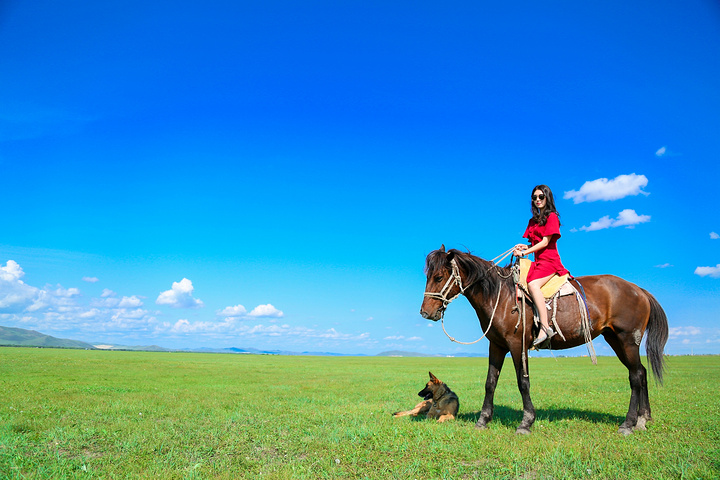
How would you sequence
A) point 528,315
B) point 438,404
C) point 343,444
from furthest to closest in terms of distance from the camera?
point 438,404, point 528,315, point 343,444

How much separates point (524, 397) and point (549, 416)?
2.79 m

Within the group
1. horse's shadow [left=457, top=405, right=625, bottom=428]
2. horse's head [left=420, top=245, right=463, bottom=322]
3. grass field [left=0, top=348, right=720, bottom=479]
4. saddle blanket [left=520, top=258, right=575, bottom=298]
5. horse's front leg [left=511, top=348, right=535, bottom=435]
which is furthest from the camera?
horse's shadow [left=457, top=405, right=625, bottom=428]

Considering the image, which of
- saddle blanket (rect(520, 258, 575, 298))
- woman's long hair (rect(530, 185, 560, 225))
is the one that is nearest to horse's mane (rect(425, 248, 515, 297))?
saddle blanket (rect(520, 258, 575, 298))

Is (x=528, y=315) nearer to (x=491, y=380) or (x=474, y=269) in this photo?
(x=474, y=269)

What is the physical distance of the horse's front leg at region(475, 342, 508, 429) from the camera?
9.48m

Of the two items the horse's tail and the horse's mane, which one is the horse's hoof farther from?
the horse's mane

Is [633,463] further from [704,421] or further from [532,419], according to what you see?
[704,421]

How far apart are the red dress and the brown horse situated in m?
0.62

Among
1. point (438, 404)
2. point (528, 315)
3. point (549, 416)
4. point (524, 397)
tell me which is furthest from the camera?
point (549, 416)

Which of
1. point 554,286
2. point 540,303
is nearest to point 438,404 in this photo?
point 540,303

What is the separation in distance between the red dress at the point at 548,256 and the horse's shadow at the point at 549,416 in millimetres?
3664

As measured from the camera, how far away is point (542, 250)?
9.57m

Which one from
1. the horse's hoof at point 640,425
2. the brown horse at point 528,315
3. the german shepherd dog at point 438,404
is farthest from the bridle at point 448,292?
the horse's hoof at point 640,425

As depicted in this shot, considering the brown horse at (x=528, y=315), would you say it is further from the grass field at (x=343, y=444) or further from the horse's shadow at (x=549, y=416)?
the grass field at (x=343, y=444)
